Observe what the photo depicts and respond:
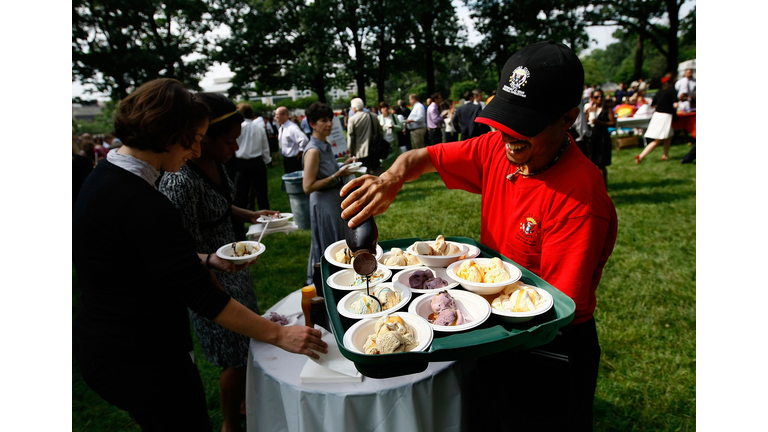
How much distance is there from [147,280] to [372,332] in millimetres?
1011

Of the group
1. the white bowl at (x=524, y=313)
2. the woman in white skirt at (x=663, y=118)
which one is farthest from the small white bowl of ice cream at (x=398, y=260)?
the woman in white skirt at (x=663, y=118)

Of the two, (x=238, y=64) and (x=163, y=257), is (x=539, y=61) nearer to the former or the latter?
(x=163, y=257)

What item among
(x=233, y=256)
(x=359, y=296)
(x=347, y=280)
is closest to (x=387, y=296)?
(x=359, y=296)

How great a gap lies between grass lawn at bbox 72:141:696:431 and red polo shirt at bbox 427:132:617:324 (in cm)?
190

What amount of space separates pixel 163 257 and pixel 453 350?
118 cm

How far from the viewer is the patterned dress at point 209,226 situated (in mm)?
2332

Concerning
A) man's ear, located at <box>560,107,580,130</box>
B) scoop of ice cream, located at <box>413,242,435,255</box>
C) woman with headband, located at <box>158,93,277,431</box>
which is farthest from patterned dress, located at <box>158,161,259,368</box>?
man's ear, located at <box>560,107,580,130</box>

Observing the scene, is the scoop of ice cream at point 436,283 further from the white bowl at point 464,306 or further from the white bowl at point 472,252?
the white bowl at point 472,252

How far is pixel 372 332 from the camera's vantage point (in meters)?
1.55

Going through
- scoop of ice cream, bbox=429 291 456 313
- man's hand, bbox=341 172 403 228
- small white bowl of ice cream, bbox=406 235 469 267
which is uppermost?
man's hand, bbox=341 172 403 228

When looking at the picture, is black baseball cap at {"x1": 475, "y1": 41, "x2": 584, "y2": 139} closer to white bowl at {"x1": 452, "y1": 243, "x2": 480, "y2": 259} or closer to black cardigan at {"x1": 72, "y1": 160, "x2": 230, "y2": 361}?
white bowl at {"x1": 452, "y1": 243, "x2": 480, "y2": 259}

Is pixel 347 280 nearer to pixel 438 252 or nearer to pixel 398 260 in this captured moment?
pixel 398 260

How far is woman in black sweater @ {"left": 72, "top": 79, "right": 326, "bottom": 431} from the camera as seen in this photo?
5.13ft

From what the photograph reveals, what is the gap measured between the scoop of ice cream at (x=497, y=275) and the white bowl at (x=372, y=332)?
1.25ft
